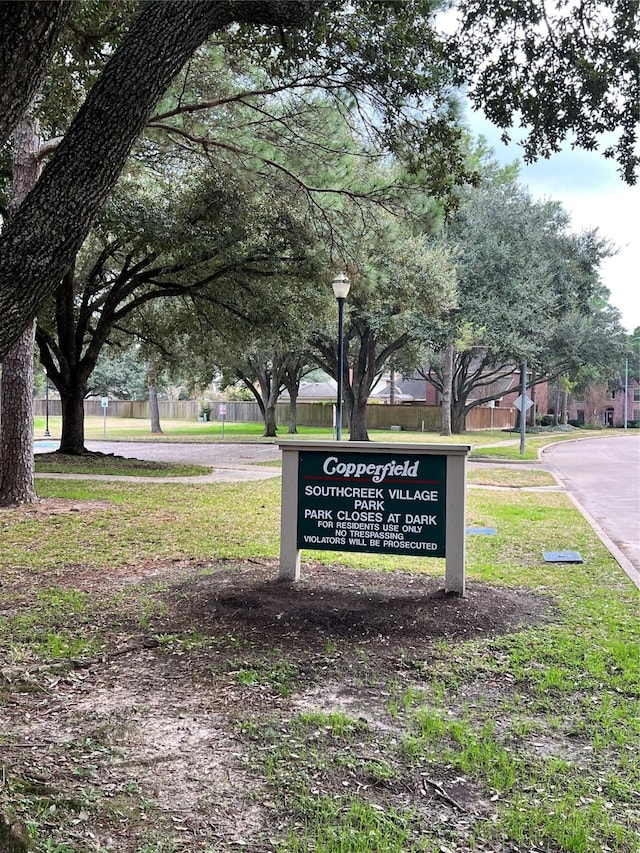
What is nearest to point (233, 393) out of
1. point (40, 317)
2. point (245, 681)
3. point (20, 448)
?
point (40, 317)

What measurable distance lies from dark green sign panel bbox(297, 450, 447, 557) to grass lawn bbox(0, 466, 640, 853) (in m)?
0.42

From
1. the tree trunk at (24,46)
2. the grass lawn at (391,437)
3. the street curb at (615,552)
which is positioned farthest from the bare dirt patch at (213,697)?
the grass lawn at (391,437)

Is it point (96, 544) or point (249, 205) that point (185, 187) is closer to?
point (249, 205)

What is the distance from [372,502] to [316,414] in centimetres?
4814

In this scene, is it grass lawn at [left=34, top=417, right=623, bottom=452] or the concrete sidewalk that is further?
grass lawn at [left=34, top=417, right=623, bottom=452]

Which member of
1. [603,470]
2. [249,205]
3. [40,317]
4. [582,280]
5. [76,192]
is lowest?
[603,470]

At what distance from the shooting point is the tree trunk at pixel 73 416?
18109 millimetres

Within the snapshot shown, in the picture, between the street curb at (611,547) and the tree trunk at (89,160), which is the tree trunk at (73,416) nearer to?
the street curb at (611,547)

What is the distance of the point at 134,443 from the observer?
30.8m

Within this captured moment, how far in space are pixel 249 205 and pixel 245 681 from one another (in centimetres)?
1175

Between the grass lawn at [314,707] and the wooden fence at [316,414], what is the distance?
1630 inches

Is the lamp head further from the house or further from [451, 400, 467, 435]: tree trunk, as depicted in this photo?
the house

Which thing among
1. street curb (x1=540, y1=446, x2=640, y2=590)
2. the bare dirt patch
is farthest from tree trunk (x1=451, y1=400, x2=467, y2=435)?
the bare dirt patch

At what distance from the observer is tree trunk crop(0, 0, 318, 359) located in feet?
9.75
